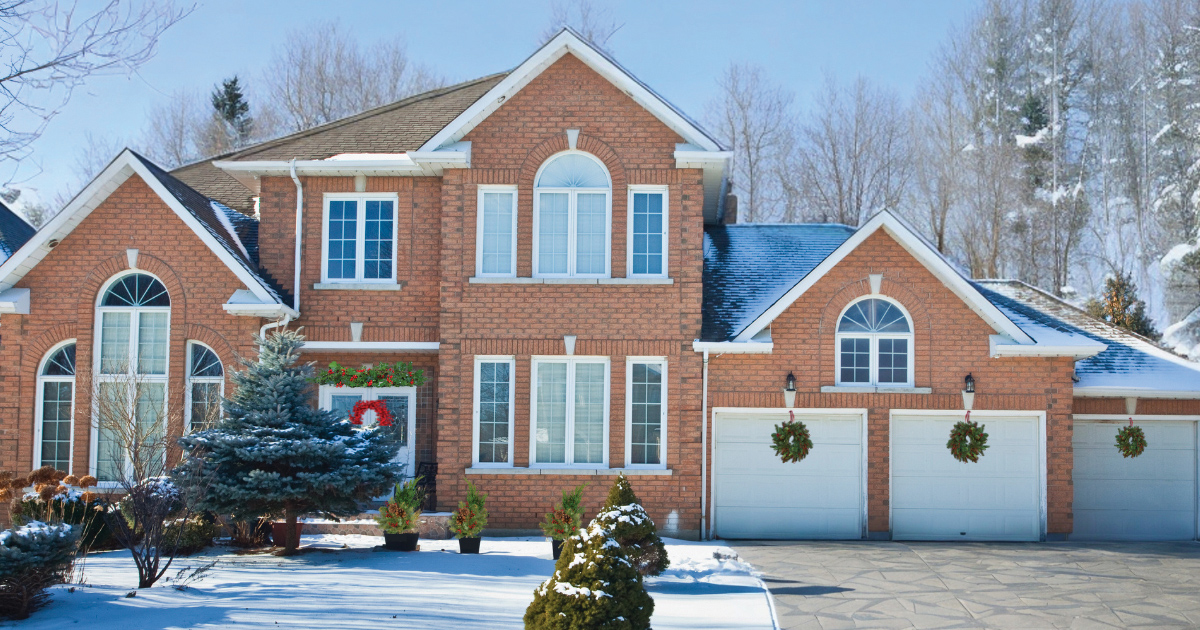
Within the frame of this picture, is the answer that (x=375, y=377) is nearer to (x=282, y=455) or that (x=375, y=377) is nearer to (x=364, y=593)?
(x=282, y=455)

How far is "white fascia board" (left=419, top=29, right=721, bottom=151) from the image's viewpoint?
14.4 m

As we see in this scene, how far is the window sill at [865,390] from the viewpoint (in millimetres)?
14688

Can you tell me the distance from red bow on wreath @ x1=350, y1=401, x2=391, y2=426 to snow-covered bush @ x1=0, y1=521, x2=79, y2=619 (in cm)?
551

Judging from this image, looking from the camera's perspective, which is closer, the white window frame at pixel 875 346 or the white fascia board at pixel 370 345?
the white window frame at pixel 875 346

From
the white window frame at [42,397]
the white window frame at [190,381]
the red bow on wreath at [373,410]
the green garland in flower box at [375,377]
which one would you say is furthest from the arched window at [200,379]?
the red bow on wreath at [373,410]

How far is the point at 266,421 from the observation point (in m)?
11.7

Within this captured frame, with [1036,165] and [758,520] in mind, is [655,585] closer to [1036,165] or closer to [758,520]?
[758,520]

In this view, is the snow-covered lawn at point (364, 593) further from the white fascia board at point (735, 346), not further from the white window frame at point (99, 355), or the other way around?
the white fascia board at point (735, 346)

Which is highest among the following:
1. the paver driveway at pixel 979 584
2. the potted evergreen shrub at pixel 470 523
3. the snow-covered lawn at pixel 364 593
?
the potted evergreen shrub at pixel 470 523

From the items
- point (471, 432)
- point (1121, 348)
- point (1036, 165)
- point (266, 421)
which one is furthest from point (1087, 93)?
point (266, 421)

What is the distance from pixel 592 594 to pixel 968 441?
9736mm

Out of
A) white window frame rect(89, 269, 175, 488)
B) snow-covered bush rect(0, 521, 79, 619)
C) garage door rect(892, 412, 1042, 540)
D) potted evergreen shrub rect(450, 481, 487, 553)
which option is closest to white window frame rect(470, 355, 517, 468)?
potted evergreen shrub rect(450, 481, 487, 553)

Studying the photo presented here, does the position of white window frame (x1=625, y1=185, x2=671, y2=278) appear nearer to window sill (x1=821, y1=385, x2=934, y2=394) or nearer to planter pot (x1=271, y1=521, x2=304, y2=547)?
window sill (x1=821, y1=385, x2=934, y2=394)

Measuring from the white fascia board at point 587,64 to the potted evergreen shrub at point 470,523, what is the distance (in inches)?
212
